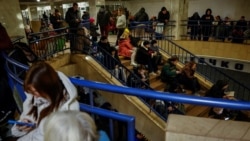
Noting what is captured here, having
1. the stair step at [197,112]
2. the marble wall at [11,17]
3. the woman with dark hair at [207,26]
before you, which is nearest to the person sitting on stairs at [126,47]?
the stair step at [197,112]

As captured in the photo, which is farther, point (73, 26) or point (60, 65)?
point (73, 26)

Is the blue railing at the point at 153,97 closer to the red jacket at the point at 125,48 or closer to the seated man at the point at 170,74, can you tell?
the seated man at the point at 170,74

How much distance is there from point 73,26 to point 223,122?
5.70 meters

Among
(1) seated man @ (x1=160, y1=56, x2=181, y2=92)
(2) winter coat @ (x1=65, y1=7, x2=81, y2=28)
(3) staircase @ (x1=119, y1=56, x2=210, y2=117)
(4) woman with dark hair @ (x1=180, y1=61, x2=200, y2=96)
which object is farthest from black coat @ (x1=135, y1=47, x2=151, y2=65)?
(2) winter coat @ (x1=65, y1=7, x2=81, y2=28)

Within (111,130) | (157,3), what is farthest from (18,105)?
(157,3)

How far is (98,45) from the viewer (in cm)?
596

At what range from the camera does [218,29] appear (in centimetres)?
968

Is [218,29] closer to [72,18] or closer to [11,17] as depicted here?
[72,18]

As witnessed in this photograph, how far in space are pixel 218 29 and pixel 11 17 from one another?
25.8ft

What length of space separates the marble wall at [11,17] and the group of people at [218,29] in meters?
7.26

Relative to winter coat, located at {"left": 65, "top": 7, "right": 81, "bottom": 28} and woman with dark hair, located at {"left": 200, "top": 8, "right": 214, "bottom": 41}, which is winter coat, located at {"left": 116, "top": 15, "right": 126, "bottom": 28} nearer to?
winter coat, located at {"left": 65, "top": 7, "right": 81, "bottom": 28}

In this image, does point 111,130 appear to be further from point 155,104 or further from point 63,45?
point 63,45

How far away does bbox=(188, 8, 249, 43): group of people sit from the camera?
9.31 metres

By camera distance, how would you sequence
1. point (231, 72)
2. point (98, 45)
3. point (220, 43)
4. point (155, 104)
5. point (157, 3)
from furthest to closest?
point (157, 3) → point (231, 72) → point (220, 43) → point (98, 45) → point (155, 104)
